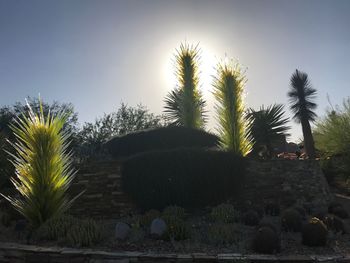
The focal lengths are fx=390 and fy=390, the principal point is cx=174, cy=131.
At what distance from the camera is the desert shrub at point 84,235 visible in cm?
754

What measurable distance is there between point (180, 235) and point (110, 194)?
3.74 metres

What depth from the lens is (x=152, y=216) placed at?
8.91 m

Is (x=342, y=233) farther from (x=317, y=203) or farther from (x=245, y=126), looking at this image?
(x=245, y=126)

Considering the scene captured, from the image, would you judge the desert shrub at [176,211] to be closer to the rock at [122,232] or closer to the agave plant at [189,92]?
the rock at [122,232]

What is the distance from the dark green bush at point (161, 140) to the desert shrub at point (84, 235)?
5626mm

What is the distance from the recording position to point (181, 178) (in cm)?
1052

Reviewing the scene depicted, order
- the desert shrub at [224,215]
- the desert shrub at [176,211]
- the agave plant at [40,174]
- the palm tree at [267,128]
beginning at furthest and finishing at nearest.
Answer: the palm tree at [267,128], the desert shrub at [176,211], the desert shrub at [224,215], the agave plant at [40,174]

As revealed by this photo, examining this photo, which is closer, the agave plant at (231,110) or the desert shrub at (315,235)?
the desert shrub at (315,235)

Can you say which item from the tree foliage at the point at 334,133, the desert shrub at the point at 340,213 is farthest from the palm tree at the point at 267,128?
the desert shrub at the point at 340,213

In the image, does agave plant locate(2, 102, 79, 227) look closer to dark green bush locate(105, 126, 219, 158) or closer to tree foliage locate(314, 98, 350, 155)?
dark green bush locate(105, 126, 219, 158)

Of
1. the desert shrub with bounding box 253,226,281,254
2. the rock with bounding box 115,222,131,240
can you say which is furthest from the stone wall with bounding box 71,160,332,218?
the desert shrub with bounding box 253,226,281,254

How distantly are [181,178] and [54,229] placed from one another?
12.2 ft

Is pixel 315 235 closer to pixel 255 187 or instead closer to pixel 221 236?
pixel 221 236

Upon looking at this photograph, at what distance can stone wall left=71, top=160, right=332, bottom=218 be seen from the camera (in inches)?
431
